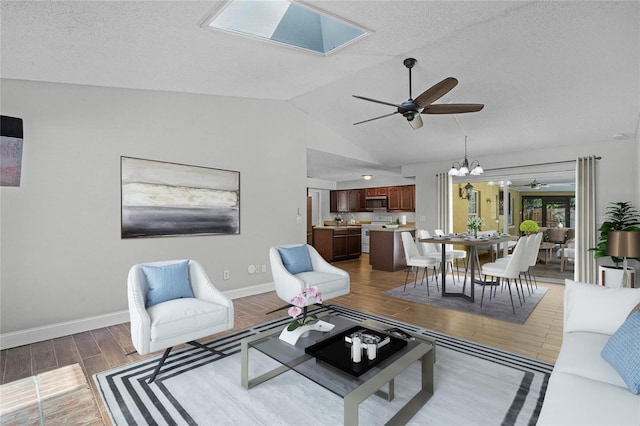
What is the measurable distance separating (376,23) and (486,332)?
10.5 feet

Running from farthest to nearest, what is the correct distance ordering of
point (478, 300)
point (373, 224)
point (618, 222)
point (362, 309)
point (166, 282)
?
point (373, 224)
point (478, 300)
point (618, 222)
point (362, 309)
point (166, 282)

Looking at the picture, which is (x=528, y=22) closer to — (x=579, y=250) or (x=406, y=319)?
(x=406, y=319)

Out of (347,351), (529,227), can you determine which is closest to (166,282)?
(347,351)

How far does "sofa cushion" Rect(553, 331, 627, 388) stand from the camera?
1581 mm

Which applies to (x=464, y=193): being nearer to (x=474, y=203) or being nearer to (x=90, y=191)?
(x=474, y=203)

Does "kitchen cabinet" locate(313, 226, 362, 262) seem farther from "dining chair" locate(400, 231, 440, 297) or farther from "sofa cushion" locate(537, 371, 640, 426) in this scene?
"sofa cushion" locate(537, 371, 640, 426)

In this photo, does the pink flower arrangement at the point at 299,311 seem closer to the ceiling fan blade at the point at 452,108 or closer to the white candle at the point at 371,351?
the white candle at the point at 371,351

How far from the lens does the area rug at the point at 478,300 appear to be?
12.8 feet

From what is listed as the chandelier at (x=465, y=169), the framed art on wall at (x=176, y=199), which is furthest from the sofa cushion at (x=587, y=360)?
the framed art on wall at (x=176, y=199)

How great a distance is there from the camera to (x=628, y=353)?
154 centimetres

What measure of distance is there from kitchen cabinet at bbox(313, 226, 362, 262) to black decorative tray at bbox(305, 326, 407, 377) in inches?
211

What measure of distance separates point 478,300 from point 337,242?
3827mm

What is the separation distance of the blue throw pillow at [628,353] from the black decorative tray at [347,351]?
1.07m

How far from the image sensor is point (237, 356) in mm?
2732
